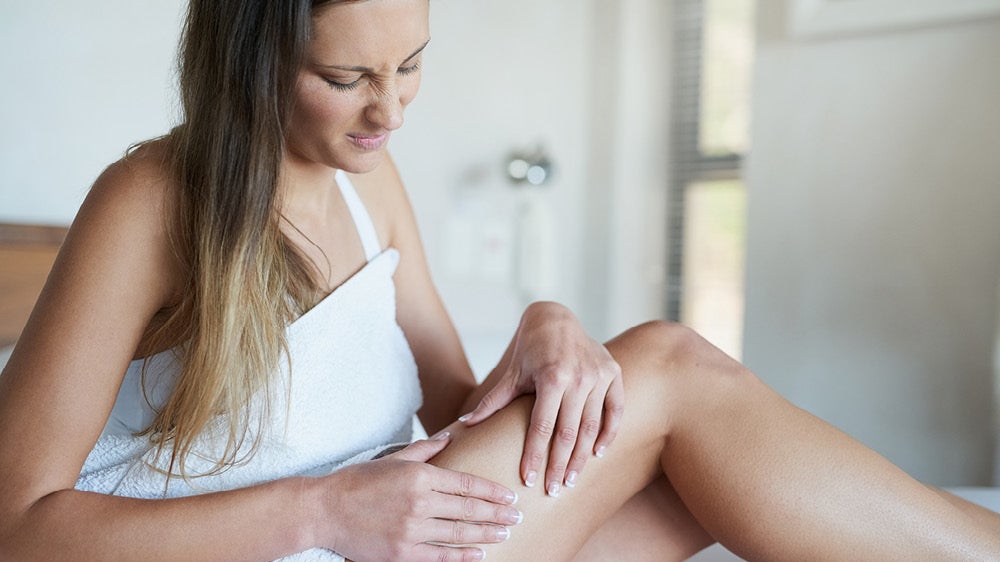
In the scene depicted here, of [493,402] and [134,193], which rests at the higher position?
[134,193]

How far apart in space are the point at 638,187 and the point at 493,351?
24.2 inches

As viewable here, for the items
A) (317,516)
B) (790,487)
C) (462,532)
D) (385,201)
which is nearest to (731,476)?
(790,487)

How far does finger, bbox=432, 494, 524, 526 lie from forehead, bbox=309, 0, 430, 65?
0.41m

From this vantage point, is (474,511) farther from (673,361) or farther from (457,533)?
(673,361)

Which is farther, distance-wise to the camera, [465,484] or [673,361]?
[673,361]

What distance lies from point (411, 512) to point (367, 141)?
38 cm

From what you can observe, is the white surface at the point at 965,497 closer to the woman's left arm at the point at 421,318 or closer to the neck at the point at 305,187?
the woman's left arm at the point at 421,318

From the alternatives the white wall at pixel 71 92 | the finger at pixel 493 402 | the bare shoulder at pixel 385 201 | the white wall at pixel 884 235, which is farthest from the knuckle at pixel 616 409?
the white wall at pixel 884 235

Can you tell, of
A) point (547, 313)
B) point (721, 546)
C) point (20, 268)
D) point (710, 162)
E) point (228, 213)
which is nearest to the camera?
point (228, 213)

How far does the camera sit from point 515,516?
873mm

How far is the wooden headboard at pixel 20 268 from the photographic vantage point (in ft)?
5.14

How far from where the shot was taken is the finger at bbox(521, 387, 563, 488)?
2.92 ft

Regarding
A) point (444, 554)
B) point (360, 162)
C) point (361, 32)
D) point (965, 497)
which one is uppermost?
point (361, 32)

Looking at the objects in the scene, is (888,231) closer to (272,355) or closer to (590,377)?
(590,377)
